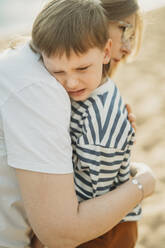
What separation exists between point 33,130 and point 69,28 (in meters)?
0.48

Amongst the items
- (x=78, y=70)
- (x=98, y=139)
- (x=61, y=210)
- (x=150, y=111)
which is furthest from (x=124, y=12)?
(x=150, y=111)

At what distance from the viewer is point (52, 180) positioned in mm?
1810

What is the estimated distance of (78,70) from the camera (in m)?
2.05

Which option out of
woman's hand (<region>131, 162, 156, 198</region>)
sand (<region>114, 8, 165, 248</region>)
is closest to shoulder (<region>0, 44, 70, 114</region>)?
woman's hand (<region>131, 162, 156, 198</region>)

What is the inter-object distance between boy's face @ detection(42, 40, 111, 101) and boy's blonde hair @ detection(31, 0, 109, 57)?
30 millimetres

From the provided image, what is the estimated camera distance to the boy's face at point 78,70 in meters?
1.96

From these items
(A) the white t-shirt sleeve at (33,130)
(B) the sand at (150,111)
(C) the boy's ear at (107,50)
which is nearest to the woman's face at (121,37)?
(C) the boy's ear at (107,50)

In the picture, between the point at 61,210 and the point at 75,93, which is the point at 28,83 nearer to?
the point at 75,93

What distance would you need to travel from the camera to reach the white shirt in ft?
Result: 5.90

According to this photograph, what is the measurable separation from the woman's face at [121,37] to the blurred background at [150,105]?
1.59 feet

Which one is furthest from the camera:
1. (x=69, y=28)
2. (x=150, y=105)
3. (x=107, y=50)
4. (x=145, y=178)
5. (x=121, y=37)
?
(x=150, y=105)

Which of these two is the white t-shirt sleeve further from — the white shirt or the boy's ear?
the boy's ear

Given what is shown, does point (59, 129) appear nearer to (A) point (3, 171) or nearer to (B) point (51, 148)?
(B) point (51, 148)

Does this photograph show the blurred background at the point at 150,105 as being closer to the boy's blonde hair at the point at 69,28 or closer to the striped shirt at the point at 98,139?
the boy's blonde hair at the point at 69,28
